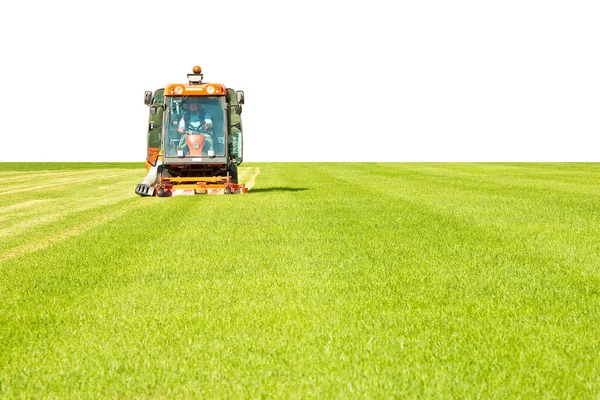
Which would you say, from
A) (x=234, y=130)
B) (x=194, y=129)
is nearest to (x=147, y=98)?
(x=194, y=129)

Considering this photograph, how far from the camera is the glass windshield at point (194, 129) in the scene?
21.5 m

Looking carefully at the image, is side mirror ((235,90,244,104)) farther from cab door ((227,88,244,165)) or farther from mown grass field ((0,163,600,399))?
mown grass field ((0,163,600,399))

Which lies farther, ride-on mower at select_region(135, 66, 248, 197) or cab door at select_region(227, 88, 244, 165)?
cab door at select_region(227, 88, 244, 165)

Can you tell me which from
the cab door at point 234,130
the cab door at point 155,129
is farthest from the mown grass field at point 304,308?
the cab door at point 155,129

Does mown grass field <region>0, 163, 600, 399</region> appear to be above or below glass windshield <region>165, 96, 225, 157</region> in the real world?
below

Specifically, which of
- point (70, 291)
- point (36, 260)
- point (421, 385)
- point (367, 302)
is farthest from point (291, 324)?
point (36, 260)

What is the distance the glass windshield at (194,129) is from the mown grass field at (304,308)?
755 centimetres

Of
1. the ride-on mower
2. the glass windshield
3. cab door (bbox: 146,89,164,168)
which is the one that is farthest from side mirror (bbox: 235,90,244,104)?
cab door (bbox: 146,89,164,168)

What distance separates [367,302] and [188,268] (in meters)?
2.73

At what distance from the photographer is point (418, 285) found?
779cm

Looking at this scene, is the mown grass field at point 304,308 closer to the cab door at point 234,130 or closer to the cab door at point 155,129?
the cab door at point 234,130

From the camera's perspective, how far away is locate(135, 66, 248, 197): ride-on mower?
2133 cm

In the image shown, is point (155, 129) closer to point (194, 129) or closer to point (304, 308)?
point (194, 129)

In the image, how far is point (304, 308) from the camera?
6.78 m
